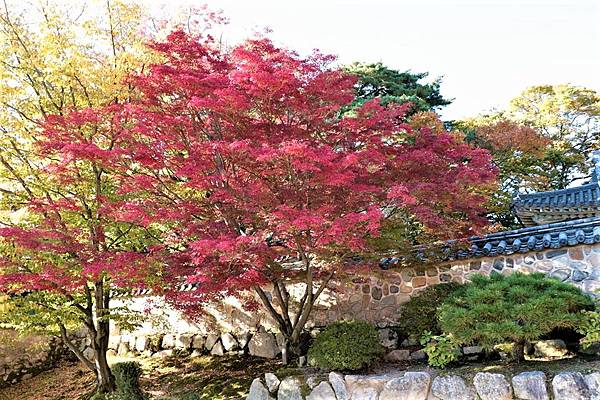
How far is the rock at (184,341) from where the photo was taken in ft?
32.9

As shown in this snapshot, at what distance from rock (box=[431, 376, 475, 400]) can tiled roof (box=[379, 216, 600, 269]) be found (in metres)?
2.39

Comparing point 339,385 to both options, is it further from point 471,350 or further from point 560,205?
point 560,205

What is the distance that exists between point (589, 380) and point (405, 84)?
13.2m

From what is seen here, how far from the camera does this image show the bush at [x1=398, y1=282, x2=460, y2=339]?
7.16 metres

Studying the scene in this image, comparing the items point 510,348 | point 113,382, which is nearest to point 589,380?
point 510,348

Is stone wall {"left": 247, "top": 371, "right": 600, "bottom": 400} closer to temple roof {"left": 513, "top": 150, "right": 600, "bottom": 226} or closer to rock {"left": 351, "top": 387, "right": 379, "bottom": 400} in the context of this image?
rock {"left": 351, "top": 387, "right": 379, "bottom": 400}

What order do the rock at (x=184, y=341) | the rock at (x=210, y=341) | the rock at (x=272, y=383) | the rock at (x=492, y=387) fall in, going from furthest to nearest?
the rock at (x=184, y=341)
the rock at (x=210, y=341)
the rock at (x=272, y=383)
the rock at (x=492, y=387)

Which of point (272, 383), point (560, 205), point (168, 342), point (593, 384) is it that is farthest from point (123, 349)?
point (560, 205)

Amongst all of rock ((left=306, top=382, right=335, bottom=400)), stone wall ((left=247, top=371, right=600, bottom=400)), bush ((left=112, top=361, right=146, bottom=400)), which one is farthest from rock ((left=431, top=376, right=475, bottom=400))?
bush ((left=112, top=361, right=146, bottom=400))

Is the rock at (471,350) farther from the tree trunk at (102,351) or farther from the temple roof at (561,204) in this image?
the tree trunk at (102,351)

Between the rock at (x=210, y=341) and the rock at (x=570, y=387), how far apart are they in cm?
625

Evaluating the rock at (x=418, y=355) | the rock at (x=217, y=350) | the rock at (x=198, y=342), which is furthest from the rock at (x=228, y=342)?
the rock at (x=418, y=355)

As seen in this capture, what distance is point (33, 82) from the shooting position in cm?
711

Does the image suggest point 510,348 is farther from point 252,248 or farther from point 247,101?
point 247,101
